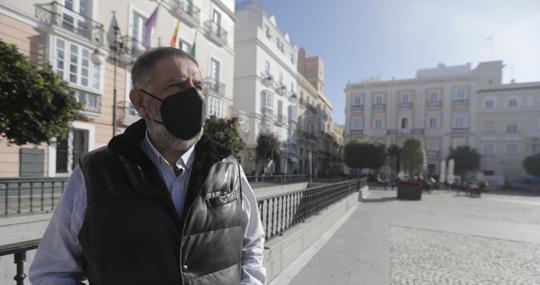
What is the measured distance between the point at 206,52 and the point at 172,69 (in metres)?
19.0

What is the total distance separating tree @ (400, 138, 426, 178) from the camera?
21102 millimetres

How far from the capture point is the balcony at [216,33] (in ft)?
62.0

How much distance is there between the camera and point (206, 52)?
19156mm

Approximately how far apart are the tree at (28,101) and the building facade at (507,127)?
146 feet

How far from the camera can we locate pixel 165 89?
1.42m

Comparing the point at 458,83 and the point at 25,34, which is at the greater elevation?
the point at 458,83

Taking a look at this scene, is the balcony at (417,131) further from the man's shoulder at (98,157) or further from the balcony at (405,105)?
the man's shoulder at (98,157)

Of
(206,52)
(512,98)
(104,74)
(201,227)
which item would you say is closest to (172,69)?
(201,227)

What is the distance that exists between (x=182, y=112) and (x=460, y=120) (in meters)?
45.8

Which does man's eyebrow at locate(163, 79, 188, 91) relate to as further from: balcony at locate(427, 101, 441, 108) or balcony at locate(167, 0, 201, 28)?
balcony at locate(427, 101, 441, 108)

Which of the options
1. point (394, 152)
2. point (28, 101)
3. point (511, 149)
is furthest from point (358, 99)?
point (28, 101)

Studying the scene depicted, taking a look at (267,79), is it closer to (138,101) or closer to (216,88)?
(216,88)

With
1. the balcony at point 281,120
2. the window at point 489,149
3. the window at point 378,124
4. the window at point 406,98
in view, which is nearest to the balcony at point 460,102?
the window at point 406,98

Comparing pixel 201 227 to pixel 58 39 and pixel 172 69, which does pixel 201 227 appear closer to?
pixel 172 69
